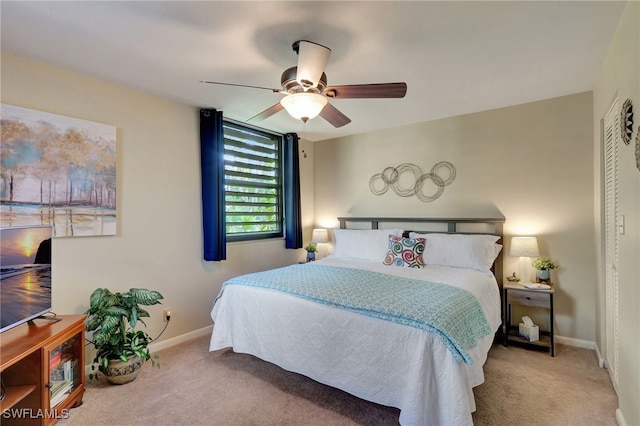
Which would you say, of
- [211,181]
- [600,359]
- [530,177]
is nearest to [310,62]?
[211,181]

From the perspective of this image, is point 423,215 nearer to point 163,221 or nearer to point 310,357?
point 310,357

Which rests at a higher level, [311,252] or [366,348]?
[311,252]

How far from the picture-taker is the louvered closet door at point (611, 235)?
2.28 meters

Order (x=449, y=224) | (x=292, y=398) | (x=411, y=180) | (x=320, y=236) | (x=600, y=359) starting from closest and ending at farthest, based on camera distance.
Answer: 1. (x=292, y=398)
2. (x=600, y=359)
3. (x=449, y=224)
4. (x=411, y=180)
5. (x=320, y=236)

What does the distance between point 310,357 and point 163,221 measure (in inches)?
78.2

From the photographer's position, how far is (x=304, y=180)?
4867 millimetres

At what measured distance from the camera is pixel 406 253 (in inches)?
134

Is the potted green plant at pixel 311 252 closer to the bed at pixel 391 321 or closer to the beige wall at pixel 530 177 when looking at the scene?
the bed at pixel 391 321

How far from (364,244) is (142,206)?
2429 mm

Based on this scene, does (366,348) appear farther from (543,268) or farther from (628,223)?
(543,268)

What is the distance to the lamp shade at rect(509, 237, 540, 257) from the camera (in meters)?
3.08

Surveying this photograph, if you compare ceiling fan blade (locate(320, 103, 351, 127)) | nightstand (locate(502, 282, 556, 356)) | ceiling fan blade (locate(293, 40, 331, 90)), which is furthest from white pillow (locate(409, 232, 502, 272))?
ceiling fan blade (locate(293, 40, 331, 90))

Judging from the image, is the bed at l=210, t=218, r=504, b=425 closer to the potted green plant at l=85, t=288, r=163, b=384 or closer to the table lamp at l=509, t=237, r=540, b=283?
the table lamp at l=509, t=237, r=540, b=283

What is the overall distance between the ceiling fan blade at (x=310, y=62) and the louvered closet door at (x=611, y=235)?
6.72 ft
